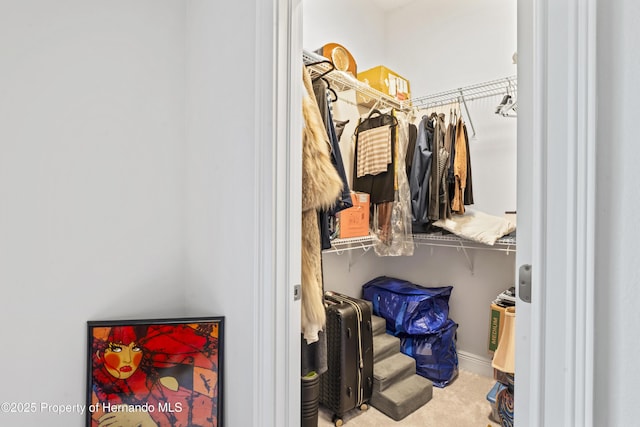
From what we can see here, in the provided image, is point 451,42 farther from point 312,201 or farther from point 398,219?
point 312,201

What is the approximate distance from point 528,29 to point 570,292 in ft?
1.55

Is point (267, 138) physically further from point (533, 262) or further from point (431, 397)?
point (431, 397)

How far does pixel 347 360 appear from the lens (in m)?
1.87

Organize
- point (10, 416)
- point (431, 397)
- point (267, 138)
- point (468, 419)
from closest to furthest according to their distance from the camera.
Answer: point (267, 138), point (10, 416), point (468, 419), point (431, 397)

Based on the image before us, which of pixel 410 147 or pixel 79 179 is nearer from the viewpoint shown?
pixel 79 179

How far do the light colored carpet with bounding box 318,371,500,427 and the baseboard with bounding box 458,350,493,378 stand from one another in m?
0.21

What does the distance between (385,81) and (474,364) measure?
7.48 feet

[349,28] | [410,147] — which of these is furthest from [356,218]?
[349,28]

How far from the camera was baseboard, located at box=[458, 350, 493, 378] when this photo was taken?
2.43 m

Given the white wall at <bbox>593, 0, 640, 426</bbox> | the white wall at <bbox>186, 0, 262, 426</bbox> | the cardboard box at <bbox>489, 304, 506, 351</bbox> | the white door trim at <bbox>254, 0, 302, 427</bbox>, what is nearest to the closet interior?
the cardboard box at <bbox>489, 304, 506, 351</bbox>

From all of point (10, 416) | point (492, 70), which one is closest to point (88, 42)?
point (10, 416)

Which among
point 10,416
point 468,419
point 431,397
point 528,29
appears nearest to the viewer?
point 528,29

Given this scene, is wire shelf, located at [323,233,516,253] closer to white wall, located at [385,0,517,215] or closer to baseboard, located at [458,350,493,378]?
white wall, located at [385,0,517,215]

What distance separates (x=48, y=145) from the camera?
120cm
